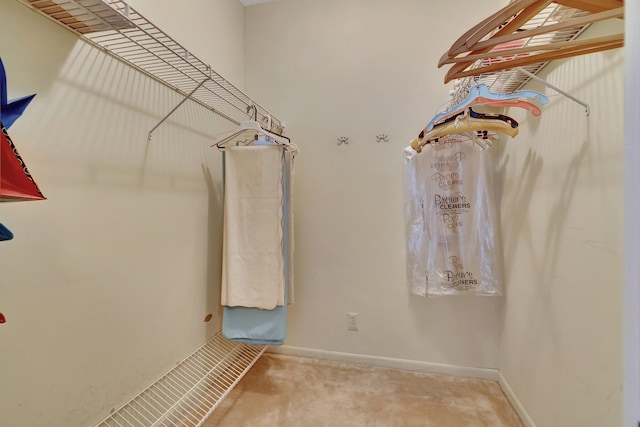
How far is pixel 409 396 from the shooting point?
5.22 ft

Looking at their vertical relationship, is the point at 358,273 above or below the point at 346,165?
below

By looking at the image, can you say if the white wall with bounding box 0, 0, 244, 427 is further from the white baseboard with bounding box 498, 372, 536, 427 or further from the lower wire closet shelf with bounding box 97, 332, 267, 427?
the white baseboard with bounding box 498, 372, 536, 427

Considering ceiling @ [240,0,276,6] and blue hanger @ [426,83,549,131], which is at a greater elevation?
ceiling @ [240,0,276,6]

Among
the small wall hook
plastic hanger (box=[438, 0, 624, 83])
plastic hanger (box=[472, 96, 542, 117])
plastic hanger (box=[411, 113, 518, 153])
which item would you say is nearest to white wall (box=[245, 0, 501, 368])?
the small wall hook

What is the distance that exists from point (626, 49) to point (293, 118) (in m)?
1.80

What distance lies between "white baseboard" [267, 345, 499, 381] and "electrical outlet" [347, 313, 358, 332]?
0.19m

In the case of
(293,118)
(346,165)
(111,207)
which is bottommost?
(111,207)

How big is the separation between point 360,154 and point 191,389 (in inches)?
65.7

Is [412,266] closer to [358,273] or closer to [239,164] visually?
[358,273]

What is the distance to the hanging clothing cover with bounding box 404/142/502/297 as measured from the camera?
1.61 metres

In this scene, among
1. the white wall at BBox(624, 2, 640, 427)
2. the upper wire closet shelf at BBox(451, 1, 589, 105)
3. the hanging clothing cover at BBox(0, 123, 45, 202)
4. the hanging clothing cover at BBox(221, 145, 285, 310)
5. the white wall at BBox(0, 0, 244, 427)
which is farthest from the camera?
the hanging clothing cover at BBox(221, 145, 285, 310)

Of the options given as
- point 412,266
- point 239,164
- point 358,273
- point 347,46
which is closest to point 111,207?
point 239,164

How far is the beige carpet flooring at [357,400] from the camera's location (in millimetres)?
1414

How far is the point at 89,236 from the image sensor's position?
3.22 feet
